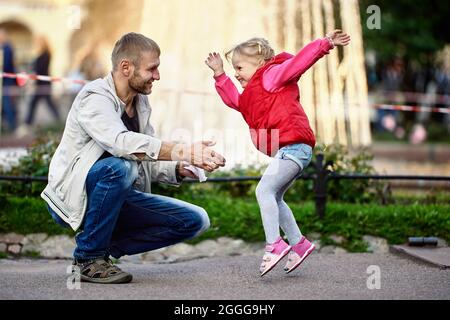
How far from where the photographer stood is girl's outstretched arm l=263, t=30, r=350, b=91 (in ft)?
19.0

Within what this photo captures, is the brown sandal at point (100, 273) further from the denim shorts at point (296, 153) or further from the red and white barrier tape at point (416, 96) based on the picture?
the red and white barrier tape at point (416, 96)

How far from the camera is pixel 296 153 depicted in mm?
5891

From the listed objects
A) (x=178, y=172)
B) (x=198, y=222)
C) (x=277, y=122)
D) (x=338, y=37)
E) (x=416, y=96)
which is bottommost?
(x=416, y=96)

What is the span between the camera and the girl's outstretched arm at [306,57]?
19.0 feet

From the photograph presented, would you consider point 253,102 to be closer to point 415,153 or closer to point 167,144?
point 167,144

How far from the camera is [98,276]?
5820 millimetres

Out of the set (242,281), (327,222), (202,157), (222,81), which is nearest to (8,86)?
(327,222)

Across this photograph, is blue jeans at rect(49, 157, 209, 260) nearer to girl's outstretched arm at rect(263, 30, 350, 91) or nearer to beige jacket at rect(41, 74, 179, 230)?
beige jacket at rect(41, 74, 179, 230)

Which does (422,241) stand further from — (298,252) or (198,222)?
(198,222)

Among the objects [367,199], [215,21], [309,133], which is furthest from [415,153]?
[309,133]

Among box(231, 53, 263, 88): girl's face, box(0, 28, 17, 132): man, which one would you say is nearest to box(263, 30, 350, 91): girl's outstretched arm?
box(231, 53, 263, 88): girl's face

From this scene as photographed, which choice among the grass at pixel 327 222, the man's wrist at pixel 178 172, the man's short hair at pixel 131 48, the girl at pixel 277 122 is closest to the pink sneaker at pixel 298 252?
the girl at pixel 277 122

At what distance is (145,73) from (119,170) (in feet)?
1.94

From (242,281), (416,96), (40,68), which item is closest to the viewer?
(242,281)
